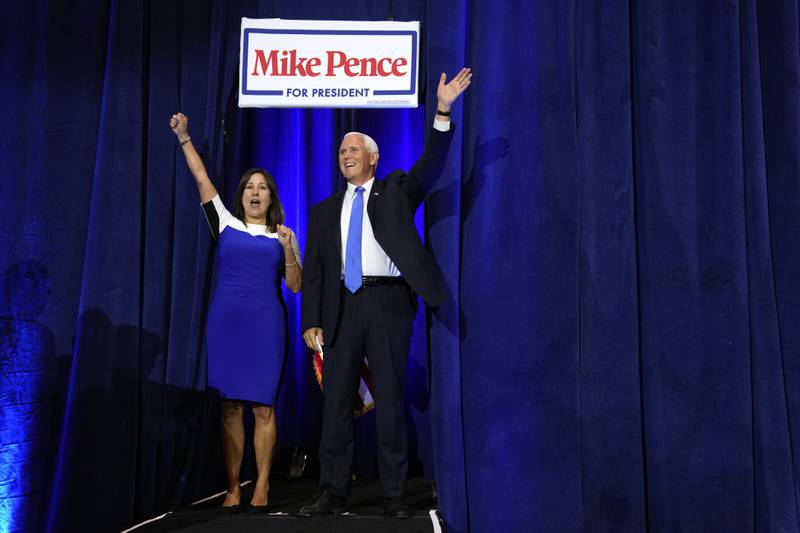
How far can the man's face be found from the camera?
3002 mm

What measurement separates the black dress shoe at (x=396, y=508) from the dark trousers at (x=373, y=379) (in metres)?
0.02

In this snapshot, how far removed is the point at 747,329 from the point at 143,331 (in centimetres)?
249

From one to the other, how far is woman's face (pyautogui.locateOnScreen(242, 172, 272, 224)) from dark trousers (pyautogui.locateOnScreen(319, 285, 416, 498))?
1.66ft

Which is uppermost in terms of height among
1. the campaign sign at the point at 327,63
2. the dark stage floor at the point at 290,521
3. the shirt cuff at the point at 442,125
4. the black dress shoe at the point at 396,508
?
the campaign sign at the point at 327,63

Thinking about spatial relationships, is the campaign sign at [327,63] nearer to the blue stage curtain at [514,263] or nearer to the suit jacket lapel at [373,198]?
the blue stage curtain at [514,263]

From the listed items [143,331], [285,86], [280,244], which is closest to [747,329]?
[280,244]

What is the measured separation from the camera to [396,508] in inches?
109

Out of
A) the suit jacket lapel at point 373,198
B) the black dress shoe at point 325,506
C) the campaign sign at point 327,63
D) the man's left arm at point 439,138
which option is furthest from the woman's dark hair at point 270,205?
the black dress shoe at point 325,506

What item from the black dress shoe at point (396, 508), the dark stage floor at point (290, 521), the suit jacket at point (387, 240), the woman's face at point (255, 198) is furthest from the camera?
the woman's face at point (255, 198)

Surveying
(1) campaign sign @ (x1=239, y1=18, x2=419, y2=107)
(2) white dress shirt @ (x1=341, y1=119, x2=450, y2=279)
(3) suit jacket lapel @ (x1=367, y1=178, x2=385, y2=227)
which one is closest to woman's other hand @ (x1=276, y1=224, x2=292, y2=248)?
(2) white dress shirt @ (x1=341, y1=119, x2=450, y2=279)

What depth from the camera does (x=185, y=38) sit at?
3441 mm

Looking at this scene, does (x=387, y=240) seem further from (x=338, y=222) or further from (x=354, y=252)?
(x=338, y=222)

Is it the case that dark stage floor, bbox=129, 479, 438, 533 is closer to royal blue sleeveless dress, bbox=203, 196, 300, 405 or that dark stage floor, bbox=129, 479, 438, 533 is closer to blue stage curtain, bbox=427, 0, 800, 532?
blue stage curtain, bbox=427, 0, 800, 532

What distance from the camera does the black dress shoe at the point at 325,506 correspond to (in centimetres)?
276
